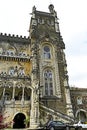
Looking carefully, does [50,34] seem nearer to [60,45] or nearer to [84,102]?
[60,45]

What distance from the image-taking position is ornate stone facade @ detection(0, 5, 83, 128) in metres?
27.1

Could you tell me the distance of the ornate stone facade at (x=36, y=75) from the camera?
27125 millimetres

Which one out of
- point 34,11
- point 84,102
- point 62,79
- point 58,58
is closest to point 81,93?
point 84,102

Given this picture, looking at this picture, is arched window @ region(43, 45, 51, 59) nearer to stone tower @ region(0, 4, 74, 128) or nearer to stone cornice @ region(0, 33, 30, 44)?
stone tower @ region(0, 4, 74, 128)

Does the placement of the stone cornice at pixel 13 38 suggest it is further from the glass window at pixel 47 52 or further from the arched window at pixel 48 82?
the arched window at pixel 48 82

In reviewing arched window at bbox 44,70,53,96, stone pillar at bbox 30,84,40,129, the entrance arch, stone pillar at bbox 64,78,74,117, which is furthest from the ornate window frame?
the entrance arch

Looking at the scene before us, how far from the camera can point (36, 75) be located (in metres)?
32.5

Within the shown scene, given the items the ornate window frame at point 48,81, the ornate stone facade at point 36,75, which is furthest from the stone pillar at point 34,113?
the ornate window frame at point 48,81

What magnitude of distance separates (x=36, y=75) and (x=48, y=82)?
2.84 meters

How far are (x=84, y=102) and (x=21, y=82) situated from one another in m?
14.1

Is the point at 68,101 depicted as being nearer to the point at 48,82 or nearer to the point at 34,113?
the point at 48,82

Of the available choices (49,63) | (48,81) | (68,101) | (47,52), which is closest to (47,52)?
(47,52)

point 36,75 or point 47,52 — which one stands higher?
point 47,52

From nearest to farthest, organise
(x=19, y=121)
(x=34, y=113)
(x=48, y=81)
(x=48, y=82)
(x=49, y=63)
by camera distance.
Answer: (x=34, y=113), (x=19, y=121), (x=48, y=82), (x=48, y=81), (x=49, y=63)
